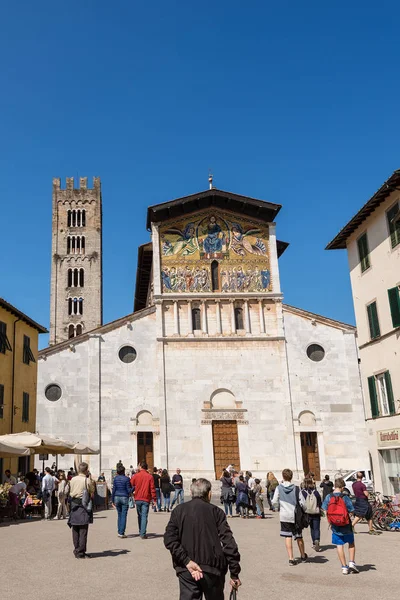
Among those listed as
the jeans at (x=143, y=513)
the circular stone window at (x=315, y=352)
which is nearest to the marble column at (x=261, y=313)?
the circular stone window at (x=315, y=352)

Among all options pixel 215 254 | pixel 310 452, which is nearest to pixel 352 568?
pixel 310 452

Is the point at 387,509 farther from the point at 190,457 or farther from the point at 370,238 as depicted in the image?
the point at 190,457

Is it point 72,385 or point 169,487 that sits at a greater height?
point 72,385

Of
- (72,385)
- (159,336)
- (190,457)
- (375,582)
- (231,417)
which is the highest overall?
(159,336)

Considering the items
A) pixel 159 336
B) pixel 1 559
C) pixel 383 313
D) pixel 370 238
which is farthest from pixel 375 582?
pixel 159 336

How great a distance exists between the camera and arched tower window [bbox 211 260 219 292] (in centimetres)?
3677

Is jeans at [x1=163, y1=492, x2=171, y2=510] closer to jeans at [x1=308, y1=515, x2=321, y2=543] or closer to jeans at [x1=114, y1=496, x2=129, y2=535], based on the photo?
jeans at [x1=114, y1=496, x2=129, y2=535]

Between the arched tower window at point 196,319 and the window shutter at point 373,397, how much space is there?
1525 centimetres

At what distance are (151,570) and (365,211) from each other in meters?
16.3

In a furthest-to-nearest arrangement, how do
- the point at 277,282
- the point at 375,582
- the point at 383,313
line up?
the point at 277,282
the point at 383,313
the point at 375,582

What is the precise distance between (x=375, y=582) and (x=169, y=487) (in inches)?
552

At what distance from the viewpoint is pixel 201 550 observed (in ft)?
17.2

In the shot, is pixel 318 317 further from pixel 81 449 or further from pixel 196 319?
pixel 81 449

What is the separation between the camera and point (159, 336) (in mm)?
35281
